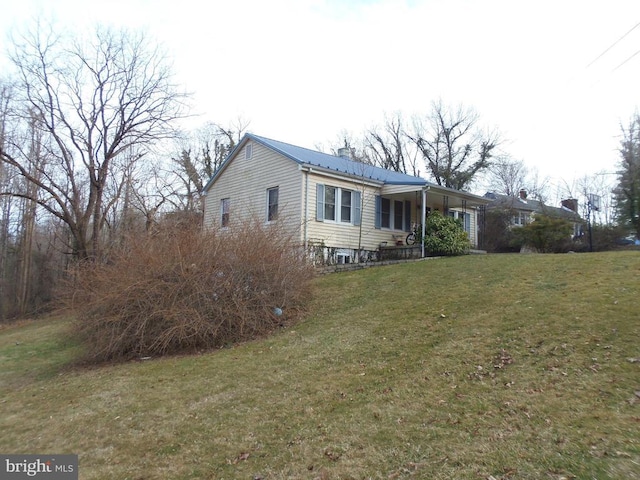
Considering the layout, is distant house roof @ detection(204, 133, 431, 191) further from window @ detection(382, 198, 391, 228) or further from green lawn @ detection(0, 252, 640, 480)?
green lawn @ detection(0, 252, 640, 480)

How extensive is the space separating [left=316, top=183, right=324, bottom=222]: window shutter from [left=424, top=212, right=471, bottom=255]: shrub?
3768 millimetres

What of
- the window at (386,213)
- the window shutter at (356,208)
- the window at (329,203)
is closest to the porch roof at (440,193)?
the window at (386,213)

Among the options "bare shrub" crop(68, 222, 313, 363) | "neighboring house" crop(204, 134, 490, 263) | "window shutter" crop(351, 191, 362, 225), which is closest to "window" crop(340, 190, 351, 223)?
"neighboring house" crop(204, 134, 490, 263)

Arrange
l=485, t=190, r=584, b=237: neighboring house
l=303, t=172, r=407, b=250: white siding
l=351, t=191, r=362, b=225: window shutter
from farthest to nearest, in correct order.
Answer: l=485, t=190, r=584, b=237: neighboring house, l=351, t=191, r=362, b=225: window shutter, l=303, t=172, r=407, b=250: white siding

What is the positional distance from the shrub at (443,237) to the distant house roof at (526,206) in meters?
13.7

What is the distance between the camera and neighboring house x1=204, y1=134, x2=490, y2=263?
14.8m

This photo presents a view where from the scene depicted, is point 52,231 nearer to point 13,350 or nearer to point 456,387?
point 13,350

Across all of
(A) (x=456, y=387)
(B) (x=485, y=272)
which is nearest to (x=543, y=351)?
(A) (x=456, y=387)

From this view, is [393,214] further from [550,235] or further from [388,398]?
[388,398]

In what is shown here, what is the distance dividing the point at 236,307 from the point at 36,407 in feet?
11.3

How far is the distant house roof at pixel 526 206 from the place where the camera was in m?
28.4

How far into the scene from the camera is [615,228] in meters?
20.9

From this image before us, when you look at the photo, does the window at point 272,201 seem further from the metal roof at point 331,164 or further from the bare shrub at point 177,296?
the bare shrub at point 177,296

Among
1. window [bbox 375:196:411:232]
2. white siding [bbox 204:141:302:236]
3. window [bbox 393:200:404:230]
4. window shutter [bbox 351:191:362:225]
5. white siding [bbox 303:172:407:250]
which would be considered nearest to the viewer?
white siding [bbox 303:172:407:250]
